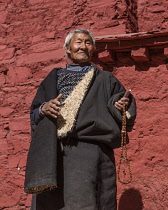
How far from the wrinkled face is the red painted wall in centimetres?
123

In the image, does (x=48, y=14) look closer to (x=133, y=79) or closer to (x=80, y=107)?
(x=133, y=79)

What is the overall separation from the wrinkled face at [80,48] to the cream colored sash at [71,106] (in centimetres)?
13

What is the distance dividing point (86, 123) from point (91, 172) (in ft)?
1.06

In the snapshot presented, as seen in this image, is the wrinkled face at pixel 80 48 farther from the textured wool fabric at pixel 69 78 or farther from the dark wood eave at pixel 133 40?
the dark wood eave at pixel 133 40

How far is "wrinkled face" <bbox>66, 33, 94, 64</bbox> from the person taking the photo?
3.18 meters

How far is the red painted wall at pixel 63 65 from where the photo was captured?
4.15 meters

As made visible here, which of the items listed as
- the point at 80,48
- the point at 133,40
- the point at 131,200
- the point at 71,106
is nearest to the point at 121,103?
the point at 71,106

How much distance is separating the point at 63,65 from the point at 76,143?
2027 millimetres

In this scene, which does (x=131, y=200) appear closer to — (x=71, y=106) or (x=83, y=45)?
(x=71, y=106)

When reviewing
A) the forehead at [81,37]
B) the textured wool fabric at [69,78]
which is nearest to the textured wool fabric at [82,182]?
the textured wool fabric at [69,78]

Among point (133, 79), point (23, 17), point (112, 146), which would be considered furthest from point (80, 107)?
point (23, 17)

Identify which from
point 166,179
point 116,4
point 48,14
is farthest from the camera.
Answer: point 48,14

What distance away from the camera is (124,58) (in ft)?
14.4

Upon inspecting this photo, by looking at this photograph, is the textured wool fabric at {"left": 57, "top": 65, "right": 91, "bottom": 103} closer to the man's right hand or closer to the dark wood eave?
the man's right hand
